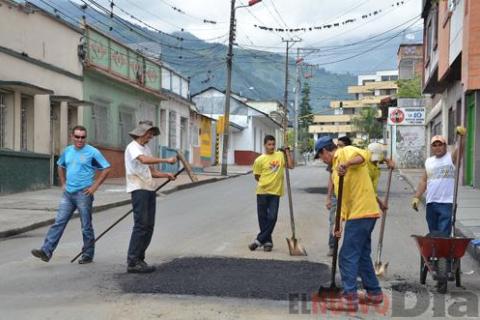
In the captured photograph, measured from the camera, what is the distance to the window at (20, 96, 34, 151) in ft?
65.1

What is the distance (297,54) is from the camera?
63.9 meters

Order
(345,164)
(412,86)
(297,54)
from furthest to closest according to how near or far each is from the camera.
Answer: (297,54) → (412,86) → (345,164)

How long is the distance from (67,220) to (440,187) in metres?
4.66

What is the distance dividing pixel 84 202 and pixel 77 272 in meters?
1.02

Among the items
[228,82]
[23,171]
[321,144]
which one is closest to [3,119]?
[23,171]

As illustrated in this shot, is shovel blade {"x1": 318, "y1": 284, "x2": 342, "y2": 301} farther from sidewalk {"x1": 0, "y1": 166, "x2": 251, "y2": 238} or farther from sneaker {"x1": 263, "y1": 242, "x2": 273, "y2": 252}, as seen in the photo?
sidewalk {"x1": 0, "y1": 166, "x2": 251, "y2": 238}

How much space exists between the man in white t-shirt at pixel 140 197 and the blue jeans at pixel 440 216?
124 inches

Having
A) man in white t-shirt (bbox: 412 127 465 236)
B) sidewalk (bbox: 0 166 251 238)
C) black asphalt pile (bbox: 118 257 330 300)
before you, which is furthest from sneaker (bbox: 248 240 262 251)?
sidewalk (bbox: 0 166 251 238)

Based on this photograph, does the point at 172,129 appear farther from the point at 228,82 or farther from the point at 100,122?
the point at 100,122

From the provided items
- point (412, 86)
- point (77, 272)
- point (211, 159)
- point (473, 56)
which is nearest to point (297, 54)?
point (412, 86)

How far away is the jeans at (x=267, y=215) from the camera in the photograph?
31.7 feet

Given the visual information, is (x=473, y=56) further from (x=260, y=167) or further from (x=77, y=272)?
(x=77, y=272)

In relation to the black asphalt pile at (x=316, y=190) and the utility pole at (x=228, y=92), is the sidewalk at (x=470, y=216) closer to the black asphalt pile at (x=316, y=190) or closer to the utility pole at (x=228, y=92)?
the black asphalt pile at (x=316, y=190)

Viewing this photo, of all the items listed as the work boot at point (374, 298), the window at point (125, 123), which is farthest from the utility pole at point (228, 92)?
the work boot at point (374, 298)
